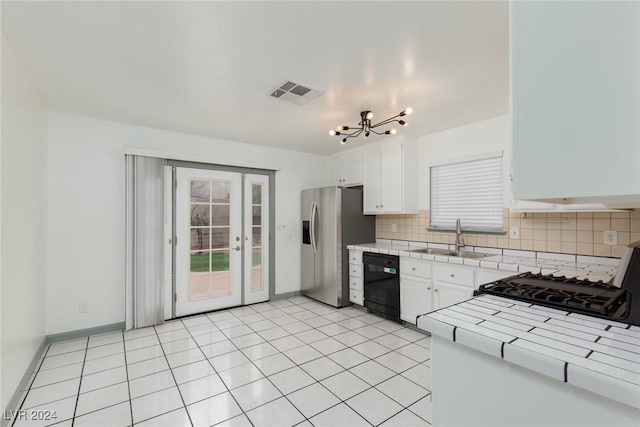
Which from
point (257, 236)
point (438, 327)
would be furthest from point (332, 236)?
point (438, 327)

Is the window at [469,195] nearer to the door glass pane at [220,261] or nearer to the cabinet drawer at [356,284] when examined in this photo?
the cabinet drawer at [356,284]

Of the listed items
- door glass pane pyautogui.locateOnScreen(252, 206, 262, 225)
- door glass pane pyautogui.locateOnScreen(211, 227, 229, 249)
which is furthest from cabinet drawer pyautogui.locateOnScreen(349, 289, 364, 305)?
door glass pane pyautogui.locateOnScreen(211, 227, 229, 249)

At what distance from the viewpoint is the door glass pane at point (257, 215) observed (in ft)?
14.6

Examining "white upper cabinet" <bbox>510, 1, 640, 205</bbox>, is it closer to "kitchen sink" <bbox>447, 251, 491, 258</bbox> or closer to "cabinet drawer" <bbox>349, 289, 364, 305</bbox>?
"kitchen sink" <bbox>447, 251, 491, 258</bbox>

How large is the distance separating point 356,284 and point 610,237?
8.81 feet

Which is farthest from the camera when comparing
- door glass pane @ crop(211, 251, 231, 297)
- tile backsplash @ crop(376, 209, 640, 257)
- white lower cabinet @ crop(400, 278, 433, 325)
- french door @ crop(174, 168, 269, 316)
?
door glass pane @ crop(211, 251, 231, 297)

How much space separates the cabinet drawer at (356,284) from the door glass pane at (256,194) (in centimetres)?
184

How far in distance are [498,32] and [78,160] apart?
4.02 metres

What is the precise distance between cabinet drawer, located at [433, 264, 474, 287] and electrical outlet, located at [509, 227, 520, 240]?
72 centimetres

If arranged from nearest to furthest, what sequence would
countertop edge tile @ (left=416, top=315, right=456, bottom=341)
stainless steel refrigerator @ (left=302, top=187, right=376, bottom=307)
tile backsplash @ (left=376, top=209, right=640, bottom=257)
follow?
1. countertop edge tile @ (left=416, top=315, right=456, bottom=341)
2. tile backsplash @ (left=376, top=209, right=640, bottom=257)
3. stainless steel refrigerator @ (left=302, top=187, right=376, bottom=307)

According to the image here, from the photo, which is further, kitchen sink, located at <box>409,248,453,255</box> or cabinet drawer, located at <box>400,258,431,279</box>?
kitchen sink, located at <box>409,248,453,255</box>

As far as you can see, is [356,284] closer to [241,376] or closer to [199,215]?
Result: [241,376]

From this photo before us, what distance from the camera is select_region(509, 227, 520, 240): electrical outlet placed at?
3037 millimetres

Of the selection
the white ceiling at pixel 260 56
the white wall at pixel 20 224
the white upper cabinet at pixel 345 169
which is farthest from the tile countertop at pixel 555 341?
the white upper cabinet at pixel 345 169
